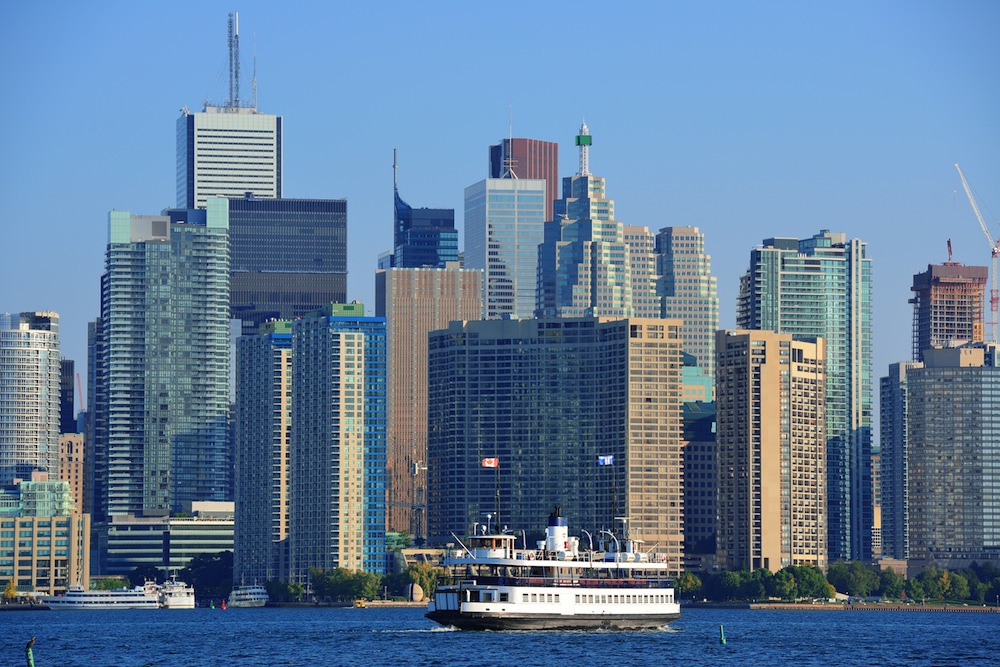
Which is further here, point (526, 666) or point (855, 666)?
point (855, 666)

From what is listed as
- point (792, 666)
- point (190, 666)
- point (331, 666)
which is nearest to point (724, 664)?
point (792, 666)

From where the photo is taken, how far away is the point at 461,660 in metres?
194

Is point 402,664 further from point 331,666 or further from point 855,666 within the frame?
point 855,666

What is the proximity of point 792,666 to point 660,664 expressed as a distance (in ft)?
47.1

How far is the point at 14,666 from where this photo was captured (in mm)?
198250

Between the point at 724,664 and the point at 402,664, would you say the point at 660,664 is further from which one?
the point at 402,664

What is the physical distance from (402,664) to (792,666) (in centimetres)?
3592

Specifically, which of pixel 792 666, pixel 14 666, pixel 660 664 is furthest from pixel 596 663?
pixel 14 666

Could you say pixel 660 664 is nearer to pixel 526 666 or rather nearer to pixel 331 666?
pixel 526 666

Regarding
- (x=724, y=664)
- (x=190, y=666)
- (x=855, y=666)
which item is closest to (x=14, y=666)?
(x=190, y=666)

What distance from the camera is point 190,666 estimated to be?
198875 millimetres

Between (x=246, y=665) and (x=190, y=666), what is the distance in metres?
5.29

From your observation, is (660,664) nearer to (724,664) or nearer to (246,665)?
(724,664)

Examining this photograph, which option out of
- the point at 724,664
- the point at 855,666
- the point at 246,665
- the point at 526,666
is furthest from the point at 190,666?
the point at 855,666
